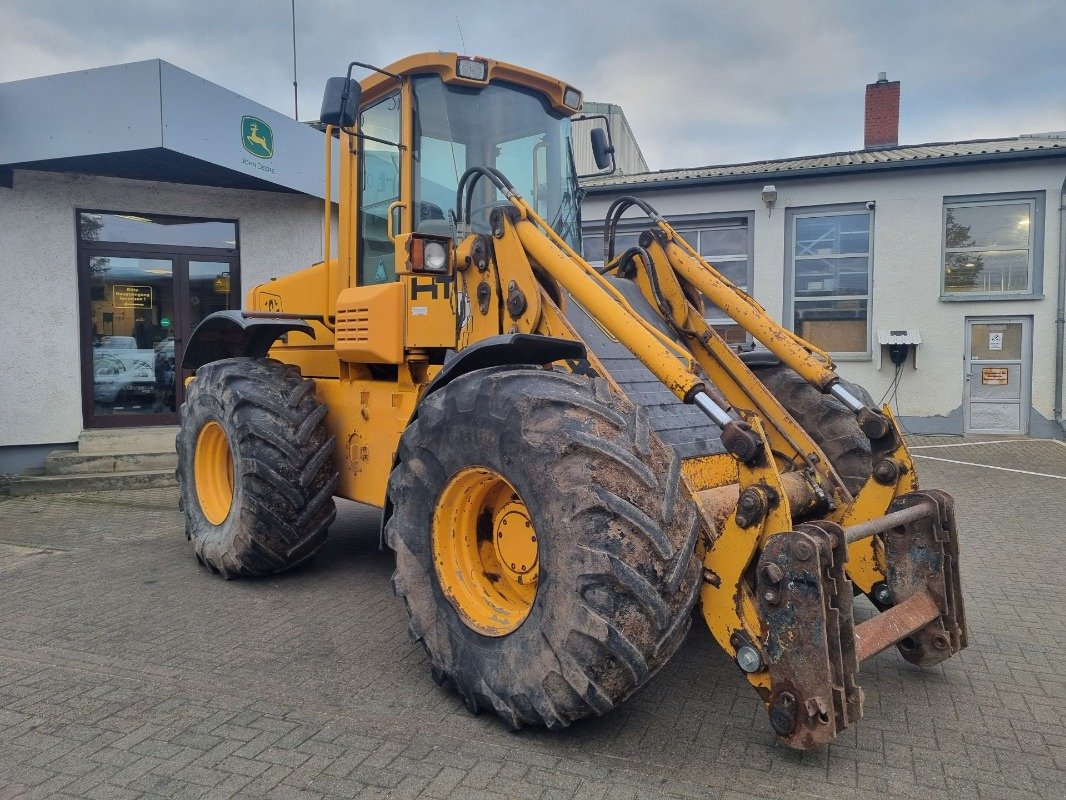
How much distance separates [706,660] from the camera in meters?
3.92

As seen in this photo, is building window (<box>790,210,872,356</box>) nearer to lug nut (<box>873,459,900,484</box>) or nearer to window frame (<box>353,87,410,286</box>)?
window frame (<box>353,87,410,286</box>)

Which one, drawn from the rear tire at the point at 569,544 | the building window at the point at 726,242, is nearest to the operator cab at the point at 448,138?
the rear tire at the point at 569,544

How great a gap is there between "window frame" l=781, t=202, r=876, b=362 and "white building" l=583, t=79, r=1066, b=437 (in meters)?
0.02

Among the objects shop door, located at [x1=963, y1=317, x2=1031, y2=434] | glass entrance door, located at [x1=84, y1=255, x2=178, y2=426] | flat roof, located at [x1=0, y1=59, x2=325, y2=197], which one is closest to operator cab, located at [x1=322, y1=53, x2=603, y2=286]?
flat roof, located at [x1=0, y1=59, x2=325, y2=197]

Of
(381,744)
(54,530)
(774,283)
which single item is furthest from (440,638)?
(774,283)

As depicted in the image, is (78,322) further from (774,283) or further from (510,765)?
(774,283)

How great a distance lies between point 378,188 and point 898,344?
10505mm

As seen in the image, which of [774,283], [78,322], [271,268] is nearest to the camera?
[78,322]

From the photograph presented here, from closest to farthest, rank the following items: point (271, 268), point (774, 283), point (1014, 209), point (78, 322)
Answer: point (78, 322), point (271, 268), point (1014, 209), point (774, 283)

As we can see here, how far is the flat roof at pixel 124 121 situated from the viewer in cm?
812

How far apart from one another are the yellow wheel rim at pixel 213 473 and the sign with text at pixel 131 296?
5.24 meters

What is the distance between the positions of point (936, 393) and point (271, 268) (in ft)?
34.0

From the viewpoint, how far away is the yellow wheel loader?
2801 millimetres

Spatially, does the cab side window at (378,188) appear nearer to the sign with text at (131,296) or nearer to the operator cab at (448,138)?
the operator cab at (448,138)
